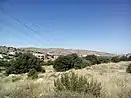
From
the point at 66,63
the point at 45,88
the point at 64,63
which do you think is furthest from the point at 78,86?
the point at 66,63

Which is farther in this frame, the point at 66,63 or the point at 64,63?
the point at 66,63

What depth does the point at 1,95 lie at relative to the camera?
748 centimetres

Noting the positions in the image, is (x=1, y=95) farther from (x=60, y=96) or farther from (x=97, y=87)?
(x=97, y=87)

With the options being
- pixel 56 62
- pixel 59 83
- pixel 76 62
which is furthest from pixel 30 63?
pixel 59 83

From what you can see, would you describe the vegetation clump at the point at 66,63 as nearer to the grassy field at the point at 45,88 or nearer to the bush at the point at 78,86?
the grassy field at the point at 45,88

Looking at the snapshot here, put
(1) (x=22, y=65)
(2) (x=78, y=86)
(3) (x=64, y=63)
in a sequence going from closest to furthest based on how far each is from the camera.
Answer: (2) (x=78, y=86), (1) (x=22, y=65), (3) (x=64, y=63)

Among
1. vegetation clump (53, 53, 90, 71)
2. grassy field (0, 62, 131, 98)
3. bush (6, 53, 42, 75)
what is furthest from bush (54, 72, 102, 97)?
vegetation clump (53, 53, 90, 71)

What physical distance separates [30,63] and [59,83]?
56.4 meters

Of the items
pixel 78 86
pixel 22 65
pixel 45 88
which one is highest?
pixel 78 86

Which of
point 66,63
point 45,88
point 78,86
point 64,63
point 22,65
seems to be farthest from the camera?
point 66,63

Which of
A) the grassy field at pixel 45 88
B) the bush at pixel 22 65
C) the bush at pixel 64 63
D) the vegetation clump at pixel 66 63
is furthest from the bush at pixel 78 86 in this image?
the bush at pixel 64 63

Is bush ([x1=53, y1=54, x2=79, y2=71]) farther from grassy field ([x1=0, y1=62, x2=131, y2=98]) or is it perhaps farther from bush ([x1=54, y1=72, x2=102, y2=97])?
bush ([x1=54, y1=72, x2=102, y2=97])

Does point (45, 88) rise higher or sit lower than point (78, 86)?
lower

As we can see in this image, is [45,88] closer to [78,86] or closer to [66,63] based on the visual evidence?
[78,86]
